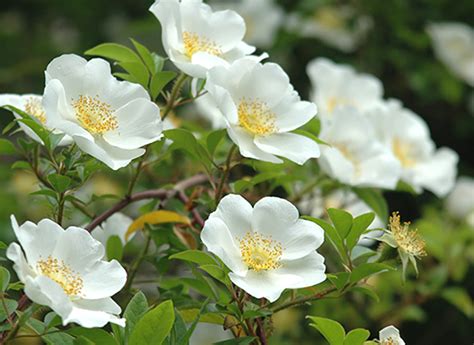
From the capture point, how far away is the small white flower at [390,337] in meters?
1.04

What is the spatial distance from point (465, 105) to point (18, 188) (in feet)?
3.91

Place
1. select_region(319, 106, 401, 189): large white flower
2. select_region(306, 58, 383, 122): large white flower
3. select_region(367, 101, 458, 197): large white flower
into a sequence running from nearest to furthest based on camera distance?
1. select_region(319, 106, 401, 189): large white flower
2. select_region(367, 101, 458, 197): large white flower
3. select_region(306, 58, 383, 122): large white flower

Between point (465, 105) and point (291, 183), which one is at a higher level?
point (291, 183)

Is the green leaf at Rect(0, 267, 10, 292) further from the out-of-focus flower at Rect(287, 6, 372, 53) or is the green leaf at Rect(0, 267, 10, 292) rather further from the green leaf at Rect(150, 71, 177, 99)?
the out-of-focus flower at Rect(287, 6, 372, 53)

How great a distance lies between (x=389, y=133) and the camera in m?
1.79

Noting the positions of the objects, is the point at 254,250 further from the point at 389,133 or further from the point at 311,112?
the point at 389,133

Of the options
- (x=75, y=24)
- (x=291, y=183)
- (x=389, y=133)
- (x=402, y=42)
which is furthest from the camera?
(x=75, y=24)

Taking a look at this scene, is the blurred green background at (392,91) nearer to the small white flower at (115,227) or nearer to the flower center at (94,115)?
the small white flower at (115,227)

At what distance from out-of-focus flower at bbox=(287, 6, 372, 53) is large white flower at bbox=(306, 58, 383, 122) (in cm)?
54

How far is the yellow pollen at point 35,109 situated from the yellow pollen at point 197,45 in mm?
205

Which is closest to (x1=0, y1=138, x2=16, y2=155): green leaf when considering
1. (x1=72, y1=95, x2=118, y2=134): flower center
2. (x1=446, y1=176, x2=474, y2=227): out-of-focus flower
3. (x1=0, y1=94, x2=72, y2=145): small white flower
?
(x1=0, y1=94, x2=72, y2=145): small white flower

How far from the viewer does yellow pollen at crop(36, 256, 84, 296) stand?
0.97m

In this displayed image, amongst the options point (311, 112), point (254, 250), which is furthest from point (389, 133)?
point (254, 250)

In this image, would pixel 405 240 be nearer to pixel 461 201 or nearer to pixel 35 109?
pixel 35 109
